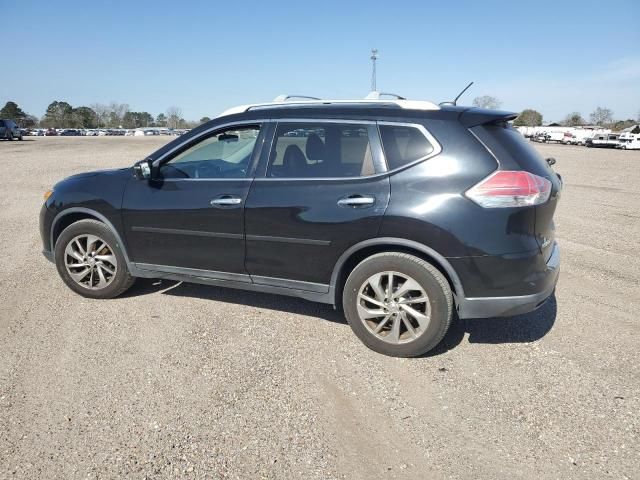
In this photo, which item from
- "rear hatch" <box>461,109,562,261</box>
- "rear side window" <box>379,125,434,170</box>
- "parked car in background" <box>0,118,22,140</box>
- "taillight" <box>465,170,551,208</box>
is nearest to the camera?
"taillight" <box>465,170,551,208</box>

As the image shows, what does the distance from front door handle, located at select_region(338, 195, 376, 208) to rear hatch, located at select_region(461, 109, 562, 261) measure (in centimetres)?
86

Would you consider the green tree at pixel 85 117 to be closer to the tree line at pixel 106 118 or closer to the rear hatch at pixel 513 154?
the tree line at pixel 106 118

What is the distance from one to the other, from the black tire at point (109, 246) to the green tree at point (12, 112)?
4976 inches

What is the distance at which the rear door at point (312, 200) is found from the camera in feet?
11.3

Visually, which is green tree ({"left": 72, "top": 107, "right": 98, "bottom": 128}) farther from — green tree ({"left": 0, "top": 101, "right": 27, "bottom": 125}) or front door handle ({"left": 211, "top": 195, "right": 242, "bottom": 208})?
front door handle ({"left": 211, "top": 195, "right": 242, "bottom": 208})

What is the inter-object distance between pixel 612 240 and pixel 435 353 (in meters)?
4.91

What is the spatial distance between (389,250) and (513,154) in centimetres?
109

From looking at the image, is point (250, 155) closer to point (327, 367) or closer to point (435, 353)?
point (327, 367)

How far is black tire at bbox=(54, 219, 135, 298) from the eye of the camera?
14.5ft

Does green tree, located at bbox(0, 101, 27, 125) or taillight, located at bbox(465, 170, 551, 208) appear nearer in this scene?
taillight, located at bbox(465, 170, 551, 208)

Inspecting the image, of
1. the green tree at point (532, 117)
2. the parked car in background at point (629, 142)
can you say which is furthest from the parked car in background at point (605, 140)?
the green tree at point (532, 117)

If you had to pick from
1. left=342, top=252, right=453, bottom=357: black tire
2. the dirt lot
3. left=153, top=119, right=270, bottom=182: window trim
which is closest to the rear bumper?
left=342, top=252, right=453, bottom=357: black tire

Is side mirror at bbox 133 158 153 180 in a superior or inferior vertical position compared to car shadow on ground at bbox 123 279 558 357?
superior

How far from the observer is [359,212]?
3.42 metres
